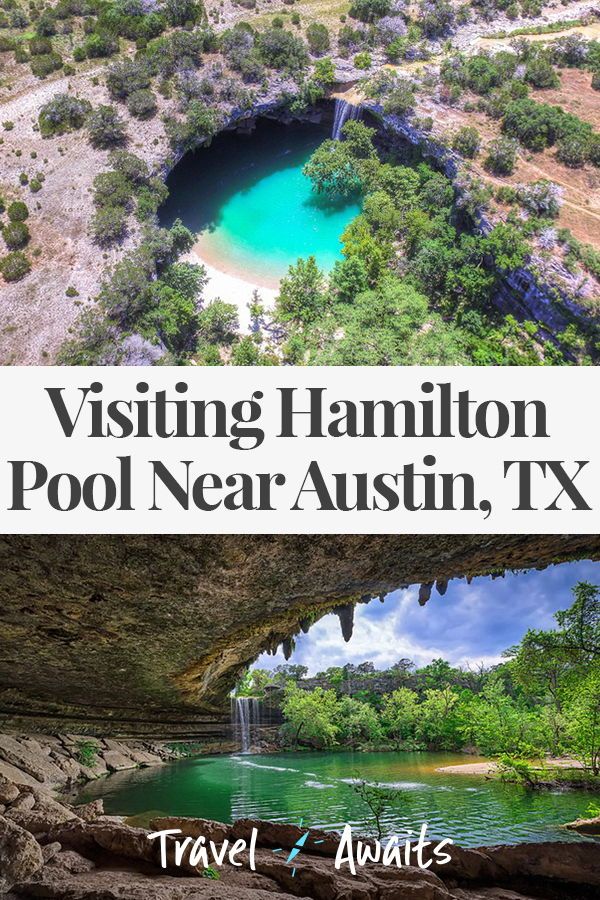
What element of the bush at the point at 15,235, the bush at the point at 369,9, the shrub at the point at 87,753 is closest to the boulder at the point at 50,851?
the shrub at the point at 87,753

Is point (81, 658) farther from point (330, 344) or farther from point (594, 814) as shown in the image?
point (330, 344)

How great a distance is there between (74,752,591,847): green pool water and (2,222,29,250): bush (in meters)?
21.0

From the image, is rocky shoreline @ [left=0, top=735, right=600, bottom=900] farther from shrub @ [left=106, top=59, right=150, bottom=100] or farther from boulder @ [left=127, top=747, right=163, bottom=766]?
shrub @ [left=106, top=59, right=150, bottom=100]

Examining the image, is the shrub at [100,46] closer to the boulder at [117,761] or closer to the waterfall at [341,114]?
the waterfall at [341,114]

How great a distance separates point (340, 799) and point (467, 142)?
2825 cm

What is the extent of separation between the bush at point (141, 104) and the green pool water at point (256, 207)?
2.69 meters

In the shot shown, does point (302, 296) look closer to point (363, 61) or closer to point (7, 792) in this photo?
point (363, 61)

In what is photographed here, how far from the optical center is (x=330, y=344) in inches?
1002

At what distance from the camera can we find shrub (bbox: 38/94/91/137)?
30109 mm

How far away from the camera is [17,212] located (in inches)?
1059

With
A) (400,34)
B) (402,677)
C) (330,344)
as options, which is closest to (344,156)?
(400,34)

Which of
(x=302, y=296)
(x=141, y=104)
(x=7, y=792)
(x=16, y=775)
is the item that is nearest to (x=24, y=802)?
(x=7, y=792)

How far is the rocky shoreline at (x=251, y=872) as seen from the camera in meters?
3.68

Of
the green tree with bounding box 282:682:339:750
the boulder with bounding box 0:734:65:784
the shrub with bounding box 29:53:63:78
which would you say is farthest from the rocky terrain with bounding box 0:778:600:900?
the shrub with bounding box 29:53:63:78
